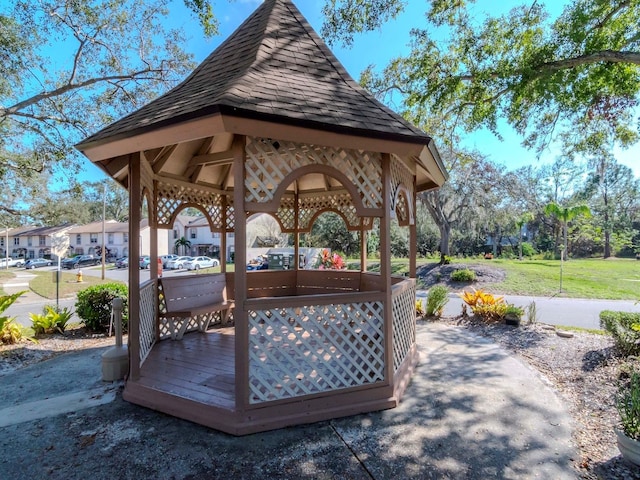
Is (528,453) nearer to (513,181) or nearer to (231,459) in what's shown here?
(231,459)

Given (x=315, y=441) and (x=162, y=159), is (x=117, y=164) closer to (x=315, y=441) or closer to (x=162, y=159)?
(x=162, y=159)

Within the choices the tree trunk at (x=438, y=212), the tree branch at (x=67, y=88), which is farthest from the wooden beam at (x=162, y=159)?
the tree trunk at (x=438, y=212)

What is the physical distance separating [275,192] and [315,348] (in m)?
1.61

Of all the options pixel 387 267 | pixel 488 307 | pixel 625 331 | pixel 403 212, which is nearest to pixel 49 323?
pixel 387 267

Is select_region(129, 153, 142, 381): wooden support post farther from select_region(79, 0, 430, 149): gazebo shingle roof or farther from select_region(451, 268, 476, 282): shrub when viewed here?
select_region(451, 268, 476, 282): shrub

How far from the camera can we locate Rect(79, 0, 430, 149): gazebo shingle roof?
284cm

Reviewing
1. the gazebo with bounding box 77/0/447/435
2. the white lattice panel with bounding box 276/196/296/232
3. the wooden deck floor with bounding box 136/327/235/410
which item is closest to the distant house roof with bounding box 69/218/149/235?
the white lattice panel with bounding box 276/196/296/232

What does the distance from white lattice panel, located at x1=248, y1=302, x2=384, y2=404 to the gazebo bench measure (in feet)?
8.14

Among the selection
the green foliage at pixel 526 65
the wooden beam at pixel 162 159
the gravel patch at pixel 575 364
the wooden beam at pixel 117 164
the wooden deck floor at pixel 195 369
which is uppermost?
the green foliage at pixel 526 65

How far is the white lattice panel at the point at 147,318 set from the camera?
411 cm

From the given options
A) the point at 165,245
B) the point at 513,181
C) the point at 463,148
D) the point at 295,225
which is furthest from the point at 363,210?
the point at 165,245

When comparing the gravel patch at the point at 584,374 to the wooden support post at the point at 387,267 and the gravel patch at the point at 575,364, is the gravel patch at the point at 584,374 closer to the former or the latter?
the gravel patch at the point at 575,364

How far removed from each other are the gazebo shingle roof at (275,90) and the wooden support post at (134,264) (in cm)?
47

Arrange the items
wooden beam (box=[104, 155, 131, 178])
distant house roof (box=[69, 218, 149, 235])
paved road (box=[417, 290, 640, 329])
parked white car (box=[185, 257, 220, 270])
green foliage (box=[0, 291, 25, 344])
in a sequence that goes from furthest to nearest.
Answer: distant house roof (box=[69, 218, 149, 235]) → parked white car (box=[185, 257, 220, 270]) → paved road (box=[417, 290, 640, 329]) → green foliage (box=[0, 291, 25, 344]) → wooden beam (box=[104, 155, 131, 178])
